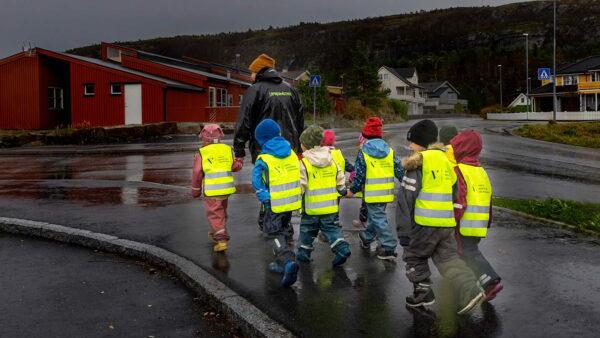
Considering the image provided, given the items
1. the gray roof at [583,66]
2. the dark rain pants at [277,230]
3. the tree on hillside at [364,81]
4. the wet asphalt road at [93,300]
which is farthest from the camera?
the gray roof at [583,66]

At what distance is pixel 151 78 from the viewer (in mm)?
35906

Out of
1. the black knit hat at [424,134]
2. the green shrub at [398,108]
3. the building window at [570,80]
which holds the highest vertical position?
the building window at [570,80]

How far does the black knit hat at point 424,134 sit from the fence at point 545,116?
50.5 metres

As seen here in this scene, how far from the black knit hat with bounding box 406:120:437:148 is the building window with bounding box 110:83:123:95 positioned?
111 feet

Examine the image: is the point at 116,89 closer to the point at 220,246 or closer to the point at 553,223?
the point at 220,246

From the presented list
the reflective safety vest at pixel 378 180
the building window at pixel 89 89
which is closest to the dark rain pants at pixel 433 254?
the reflective safety vest at pixel 378 180

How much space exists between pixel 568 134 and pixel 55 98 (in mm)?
30799

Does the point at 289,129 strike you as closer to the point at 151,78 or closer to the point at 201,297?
the point at 201,297

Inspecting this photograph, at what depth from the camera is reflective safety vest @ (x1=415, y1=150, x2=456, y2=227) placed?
467 centimetres

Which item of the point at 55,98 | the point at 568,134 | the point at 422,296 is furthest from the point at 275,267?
the point at 55,98

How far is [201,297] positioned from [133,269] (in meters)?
1.33

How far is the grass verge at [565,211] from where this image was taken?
7.88 metres

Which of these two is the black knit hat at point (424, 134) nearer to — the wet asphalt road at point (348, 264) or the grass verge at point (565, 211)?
the wet asphalt road at point (348, 264)

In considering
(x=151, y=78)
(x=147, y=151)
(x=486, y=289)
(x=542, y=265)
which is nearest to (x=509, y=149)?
(x=147, y=151)
